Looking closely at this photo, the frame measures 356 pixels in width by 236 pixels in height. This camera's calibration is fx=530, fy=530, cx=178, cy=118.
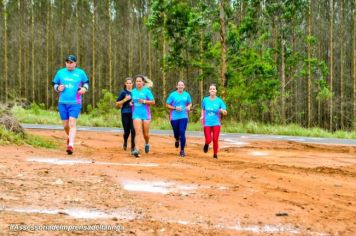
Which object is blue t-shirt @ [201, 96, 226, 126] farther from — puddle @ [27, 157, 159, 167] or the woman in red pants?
puddle @ [27, 157, 159, 167]

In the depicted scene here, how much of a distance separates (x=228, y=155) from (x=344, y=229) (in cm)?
769

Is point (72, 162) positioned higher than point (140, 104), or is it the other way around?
point (140, 104)

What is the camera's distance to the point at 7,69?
5788 centimetres

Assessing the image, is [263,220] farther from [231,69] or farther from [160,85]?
[160,85]

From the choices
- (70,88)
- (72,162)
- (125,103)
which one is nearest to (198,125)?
(125,103)

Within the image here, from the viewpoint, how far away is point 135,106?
39.0 ft

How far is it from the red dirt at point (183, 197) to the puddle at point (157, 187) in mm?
14

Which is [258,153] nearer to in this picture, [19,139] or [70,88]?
[70,88]

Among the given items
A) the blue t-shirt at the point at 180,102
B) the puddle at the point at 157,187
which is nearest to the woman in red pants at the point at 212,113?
the blue t-shirt at the point at 180,102

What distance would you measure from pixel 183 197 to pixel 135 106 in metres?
5.84

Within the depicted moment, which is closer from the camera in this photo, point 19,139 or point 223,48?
point 19,139

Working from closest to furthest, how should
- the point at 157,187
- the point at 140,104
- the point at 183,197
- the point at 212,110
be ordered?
the point at 183,197 → the point at 157,187 → the point at 140,104 → the point at 212,110

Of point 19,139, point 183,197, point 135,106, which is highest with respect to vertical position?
point 135,106

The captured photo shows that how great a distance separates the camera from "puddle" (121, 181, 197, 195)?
6.66 metres
